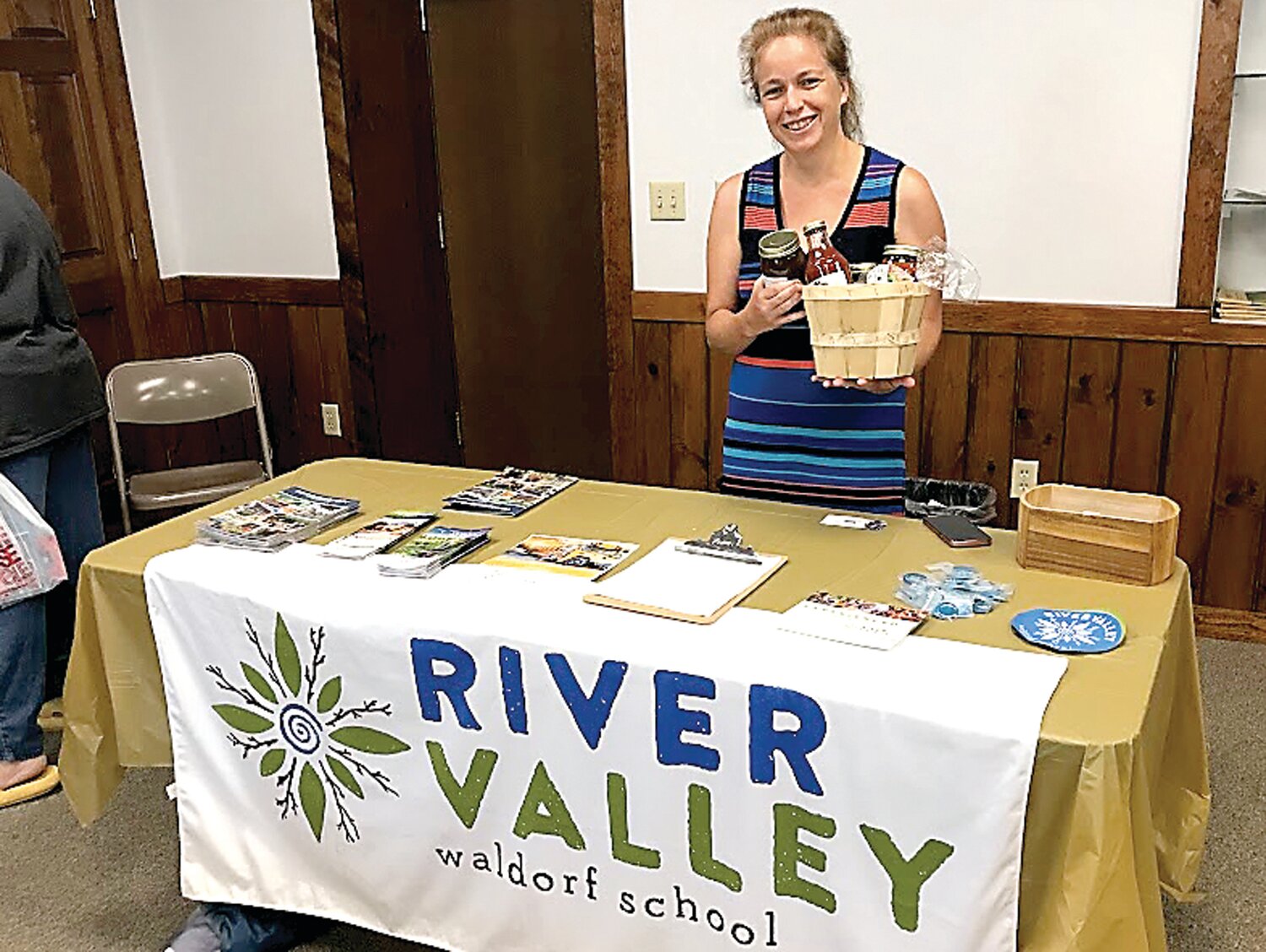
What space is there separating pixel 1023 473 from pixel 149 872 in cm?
226

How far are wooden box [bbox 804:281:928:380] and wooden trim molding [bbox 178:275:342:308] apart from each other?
2.46 m

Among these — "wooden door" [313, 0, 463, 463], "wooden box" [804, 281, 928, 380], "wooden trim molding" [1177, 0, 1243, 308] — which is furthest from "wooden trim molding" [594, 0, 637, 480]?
"wooden box" [804, 281, 928, 380]

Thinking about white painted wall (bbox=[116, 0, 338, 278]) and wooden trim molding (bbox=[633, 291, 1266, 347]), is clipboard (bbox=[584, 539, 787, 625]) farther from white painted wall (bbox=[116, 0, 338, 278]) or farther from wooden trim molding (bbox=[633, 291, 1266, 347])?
white painted wall (bbox=[116, 0, 338, 278])

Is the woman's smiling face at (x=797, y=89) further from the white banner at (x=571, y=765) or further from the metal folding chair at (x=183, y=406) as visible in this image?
the metal folding chair at (x=183, y=406)

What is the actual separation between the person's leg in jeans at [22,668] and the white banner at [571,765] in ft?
2.77

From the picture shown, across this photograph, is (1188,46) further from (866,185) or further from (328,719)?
(328,719)

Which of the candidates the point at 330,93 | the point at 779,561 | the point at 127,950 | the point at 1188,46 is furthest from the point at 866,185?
the point at 330,93

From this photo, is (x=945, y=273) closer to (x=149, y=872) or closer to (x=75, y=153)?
(x=149, y=872)

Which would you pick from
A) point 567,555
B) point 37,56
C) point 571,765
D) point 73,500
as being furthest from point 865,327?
point 37,56

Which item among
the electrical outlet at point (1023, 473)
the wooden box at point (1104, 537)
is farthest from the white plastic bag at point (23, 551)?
the electrical outlet at point (1023, 473)

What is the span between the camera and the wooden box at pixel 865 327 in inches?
61.5

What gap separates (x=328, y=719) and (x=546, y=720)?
0.36m

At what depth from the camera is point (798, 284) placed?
169cm

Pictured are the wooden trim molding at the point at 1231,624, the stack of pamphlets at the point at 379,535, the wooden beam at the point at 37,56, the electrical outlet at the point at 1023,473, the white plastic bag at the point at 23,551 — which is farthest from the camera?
the wooden beam at the point at 37,56
